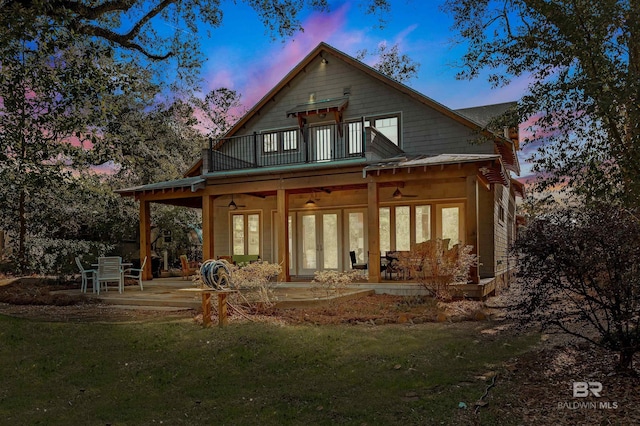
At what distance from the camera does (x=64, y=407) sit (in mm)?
4164

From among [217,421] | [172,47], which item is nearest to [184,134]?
[172,47]

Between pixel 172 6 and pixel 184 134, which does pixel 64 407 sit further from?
pixel 184 134

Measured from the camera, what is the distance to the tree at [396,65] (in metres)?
25.2

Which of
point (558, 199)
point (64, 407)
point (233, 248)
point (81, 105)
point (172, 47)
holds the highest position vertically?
point (172, 47)

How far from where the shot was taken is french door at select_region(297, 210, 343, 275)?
14453mm

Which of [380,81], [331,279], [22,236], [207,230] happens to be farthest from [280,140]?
[22,236]

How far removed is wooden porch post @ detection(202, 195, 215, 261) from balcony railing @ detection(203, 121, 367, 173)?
37.2 inches

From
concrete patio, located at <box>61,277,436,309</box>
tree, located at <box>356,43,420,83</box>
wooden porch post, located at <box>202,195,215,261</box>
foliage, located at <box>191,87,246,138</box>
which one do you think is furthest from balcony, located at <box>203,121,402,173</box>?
foliage, located at <box>191,87,246,138</box>

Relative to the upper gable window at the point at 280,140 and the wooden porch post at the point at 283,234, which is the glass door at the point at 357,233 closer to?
the wooden porch post at the point at 283,234

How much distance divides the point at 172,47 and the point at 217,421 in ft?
30.7

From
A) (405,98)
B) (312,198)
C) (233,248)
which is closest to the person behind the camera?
(405,98)

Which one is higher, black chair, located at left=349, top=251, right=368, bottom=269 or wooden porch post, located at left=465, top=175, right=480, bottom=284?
wooden porch post, located at left=465, top=175, right=480, bottom=284

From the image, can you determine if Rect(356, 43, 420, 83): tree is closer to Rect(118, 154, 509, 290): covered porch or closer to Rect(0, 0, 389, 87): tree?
Rect(118, 154, 509, 290): covered porch

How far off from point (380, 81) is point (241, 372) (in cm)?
1108
